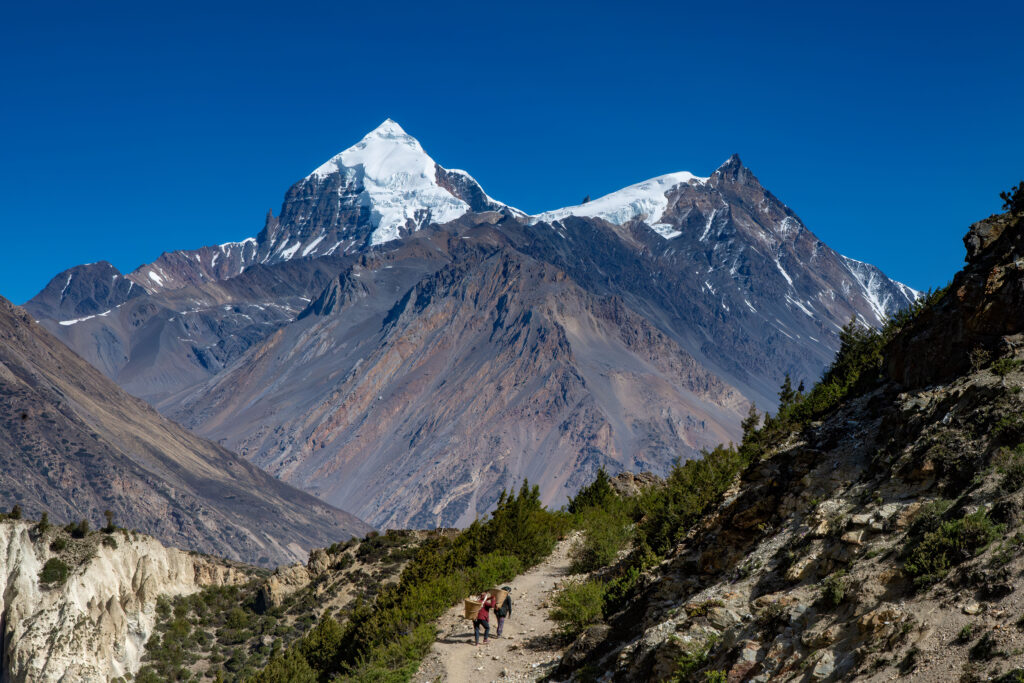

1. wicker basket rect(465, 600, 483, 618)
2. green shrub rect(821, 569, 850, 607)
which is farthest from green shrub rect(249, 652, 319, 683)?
green shrub rect(821, 569, 850, 607)

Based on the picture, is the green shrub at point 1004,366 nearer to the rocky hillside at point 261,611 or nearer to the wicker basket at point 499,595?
the wicker basket at point 499,595

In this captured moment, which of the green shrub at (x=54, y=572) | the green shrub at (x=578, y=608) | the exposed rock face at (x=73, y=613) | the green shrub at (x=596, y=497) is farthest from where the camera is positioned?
the green shrub at (x=54, y=572)

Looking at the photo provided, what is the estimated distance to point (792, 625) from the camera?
43.7 feet

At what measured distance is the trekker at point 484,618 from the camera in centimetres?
2173

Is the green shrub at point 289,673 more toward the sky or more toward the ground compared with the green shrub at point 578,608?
more toward the ground

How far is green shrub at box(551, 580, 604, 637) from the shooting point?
20562 millimetres

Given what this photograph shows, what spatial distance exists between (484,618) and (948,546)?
11351 millimetres

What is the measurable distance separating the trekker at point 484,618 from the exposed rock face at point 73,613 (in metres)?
32.1

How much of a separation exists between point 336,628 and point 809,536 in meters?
17.9

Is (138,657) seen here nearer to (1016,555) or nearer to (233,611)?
(233,611)

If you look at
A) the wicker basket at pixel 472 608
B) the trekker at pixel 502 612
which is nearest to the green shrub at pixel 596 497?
the trekker at pixel 502 612

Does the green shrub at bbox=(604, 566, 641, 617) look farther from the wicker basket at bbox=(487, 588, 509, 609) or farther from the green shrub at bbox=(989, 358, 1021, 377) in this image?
the green shrub at bbox=(989, 358, 1021, 377)

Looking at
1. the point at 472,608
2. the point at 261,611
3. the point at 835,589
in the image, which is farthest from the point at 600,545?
the point at 261,611

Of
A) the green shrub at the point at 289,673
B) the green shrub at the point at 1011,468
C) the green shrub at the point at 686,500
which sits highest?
the green shrub at the point at 686,500
